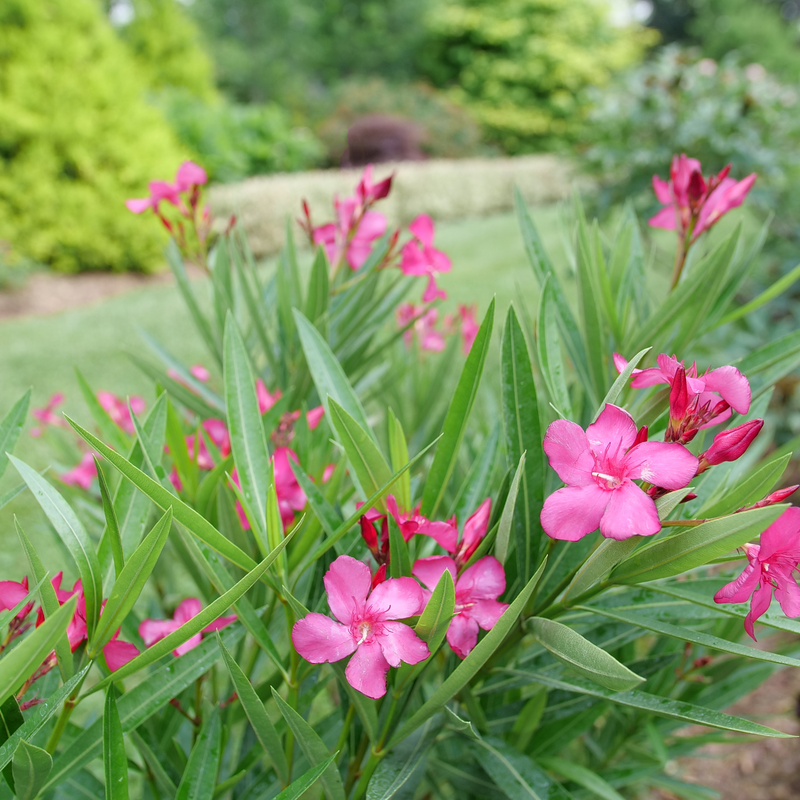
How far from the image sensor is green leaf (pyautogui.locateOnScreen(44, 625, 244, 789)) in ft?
1.70

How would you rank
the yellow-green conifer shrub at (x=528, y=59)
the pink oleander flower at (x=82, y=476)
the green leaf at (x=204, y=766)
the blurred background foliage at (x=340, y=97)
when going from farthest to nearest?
the yellow-green conifer shrub at (x=528, y=59), the blurred background foliage at (x=340, y=97), the pink oleander flower at (x=82, y=476), the green leaf at (x=204, y=766)

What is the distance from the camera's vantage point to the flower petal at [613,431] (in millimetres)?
397

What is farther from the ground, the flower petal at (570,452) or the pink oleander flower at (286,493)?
the flower petal at (570,452)

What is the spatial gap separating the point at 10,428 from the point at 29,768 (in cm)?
28

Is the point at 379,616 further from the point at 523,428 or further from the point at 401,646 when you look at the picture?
the point at 523,428

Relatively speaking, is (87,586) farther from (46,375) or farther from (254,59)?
(254,59)

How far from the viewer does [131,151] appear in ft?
19.1

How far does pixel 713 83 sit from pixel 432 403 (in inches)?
126

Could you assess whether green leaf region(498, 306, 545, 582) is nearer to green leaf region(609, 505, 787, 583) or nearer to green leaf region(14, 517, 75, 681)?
green leaf region(609, 505, 787, 583)

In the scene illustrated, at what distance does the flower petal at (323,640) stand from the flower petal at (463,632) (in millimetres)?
86

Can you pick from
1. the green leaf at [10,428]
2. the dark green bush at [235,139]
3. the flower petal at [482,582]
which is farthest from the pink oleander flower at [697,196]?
the dark green bush at [235,139]

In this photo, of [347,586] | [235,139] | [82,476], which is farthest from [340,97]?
[347,586]

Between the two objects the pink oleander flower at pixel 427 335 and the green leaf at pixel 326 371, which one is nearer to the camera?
the green leaf at pixel 326 371

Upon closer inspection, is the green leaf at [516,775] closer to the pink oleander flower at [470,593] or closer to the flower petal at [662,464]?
the pink oleander flower at [470,593]
